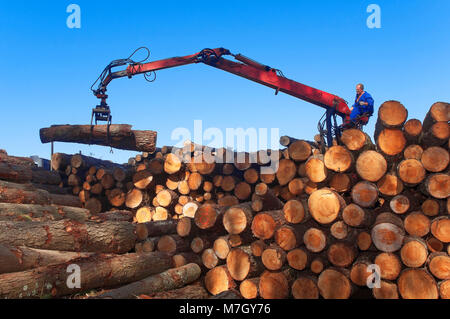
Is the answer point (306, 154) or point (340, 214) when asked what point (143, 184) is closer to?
point (306, 154)

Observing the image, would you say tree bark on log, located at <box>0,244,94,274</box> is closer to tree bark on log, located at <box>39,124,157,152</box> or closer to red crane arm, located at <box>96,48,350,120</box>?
tree bark on log, located at <box>39,124,157,152</box>

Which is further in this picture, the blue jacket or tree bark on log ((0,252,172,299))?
the blue jacket

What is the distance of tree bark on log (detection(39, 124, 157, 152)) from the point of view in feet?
28.0

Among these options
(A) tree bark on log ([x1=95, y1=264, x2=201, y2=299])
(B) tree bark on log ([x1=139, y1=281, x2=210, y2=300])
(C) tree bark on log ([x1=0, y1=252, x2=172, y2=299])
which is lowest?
(B) tree bark on log ([x1=139, y1=281, x2=210, y2=300])

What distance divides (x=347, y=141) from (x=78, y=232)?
4512 millimetres

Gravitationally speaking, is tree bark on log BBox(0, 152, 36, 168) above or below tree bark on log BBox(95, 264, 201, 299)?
above

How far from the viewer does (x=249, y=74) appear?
356 inches

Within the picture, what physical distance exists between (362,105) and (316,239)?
3670mm

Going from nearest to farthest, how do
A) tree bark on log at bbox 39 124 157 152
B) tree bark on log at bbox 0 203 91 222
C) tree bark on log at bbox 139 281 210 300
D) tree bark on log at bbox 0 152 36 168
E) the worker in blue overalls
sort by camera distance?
tree bark on log at bbox 139 281 210 300 → tree bark on log at bbox 0 203 91 222 → the worker in blue overalls → tree bark on log at bbox 39 124 157 152 → tree bark on log at bbox 0 152 36 168

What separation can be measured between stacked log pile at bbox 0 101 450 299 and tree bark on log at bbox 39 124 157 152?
221 cm

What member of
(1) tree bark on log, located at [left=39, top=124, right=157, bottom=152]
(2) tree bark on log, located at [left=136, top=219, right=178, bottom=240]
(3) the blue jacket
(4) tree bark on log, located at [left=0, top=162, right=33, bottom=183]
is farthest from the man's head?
(4) tree bark on log, located at [left=0, top=162, right=33, bottom=183]

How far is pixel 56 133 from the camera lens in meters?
9.10

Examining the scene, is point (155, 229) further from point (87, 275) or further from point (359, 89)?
point (359, 89)
